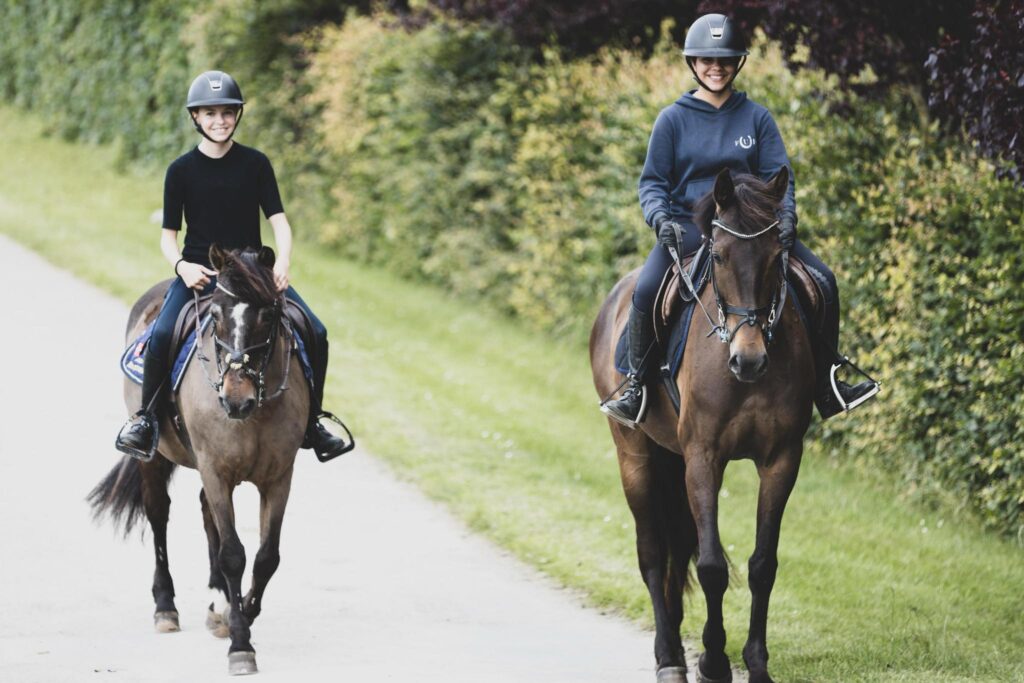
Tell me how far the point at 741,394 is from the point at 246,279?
251 cm

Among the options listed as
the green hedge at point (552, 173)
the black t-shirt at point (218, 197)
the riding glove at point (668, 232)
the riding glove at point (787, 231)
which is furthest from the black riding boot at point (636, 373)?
the green hedge at point (552, 173)

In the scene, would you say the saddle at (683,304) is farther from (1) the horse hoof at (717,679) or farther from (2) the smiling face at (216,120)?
(2) the smiling face at (216,120)

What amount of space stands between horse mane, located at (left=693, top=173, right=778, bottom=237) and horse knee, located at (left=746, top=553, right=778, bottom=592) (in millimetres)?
1493

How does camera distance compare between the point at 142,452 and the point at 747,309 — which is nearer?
the point at 747,309

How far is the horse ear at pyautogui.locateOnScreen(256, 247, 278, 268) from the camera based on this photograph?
7550 mm

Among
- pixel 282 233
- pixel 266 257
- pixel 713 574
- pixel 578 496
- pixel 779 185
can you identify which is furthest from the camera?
pixel 578 496

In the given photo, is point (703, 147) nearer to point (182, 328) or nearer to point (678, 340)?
point (678, 340)

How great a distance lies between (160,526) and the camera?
8.88 m

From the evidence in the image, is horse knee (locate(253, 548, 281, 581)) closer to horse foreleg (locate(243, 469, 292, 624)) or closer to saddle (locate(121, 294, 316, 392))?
horse foreleg (locate(243, 469, 292, 624))

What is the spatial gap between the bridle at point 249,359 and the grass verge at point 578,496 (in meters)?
2.69

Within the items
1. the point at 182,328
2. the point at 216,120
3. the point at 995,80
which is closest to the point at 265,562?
the point at 182,328

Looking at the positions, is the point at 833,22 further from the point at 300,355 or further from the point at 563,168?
the point at 563,168

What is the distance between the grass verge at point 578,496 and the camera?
8.44 metres

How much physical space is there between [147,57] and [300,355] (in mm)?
21110
